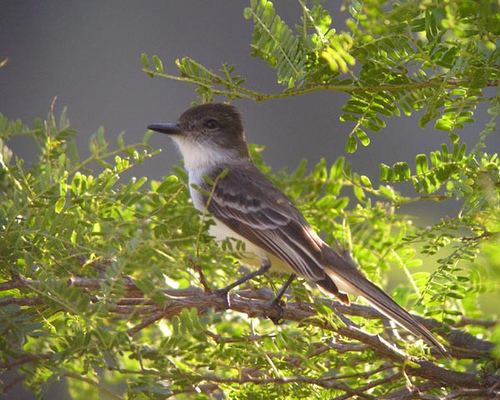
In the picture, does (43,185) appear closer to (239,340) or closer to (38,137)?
(38,137)

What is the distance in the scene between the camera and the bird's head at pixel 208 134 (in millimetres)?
3809

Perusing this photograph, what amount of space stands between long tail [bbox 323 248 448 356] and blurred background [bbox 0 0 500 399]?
335cm

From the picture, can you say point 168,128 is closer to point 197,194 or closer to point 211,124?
point 211,124

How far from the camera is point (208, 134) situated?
12.8ft

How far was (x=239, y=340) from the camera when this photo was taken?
2.09 m

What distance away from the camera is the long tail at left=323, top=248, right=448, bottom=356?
2271mm

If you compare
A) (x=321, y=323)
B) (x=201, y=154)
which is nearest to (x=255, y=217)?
(x=201, y=154)

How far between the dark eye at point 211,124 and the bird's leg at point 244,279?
1.04 metres

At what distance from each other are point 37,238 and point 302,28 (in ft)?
2.45

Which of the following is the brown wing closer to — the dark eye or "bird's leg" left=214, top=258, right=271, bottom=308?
"bird's leg" left=214, top=258, right=271, bottom=308

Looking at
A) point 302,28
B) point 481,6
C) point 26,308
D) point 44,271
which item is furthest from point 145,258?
point 481,6

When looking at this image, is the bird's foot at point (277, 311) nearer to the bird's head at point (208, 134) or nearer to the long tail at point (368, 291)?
the long tail at point (368, 291)

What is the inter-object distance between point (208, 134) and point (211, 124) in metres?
0.07

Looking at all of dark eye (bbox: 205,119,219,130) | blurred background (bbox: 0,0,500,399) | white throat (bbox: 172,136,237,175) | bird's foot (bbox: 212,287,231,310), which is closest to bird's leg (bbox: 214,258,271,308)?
bird's foot (bbox: 212,287,231,310)
